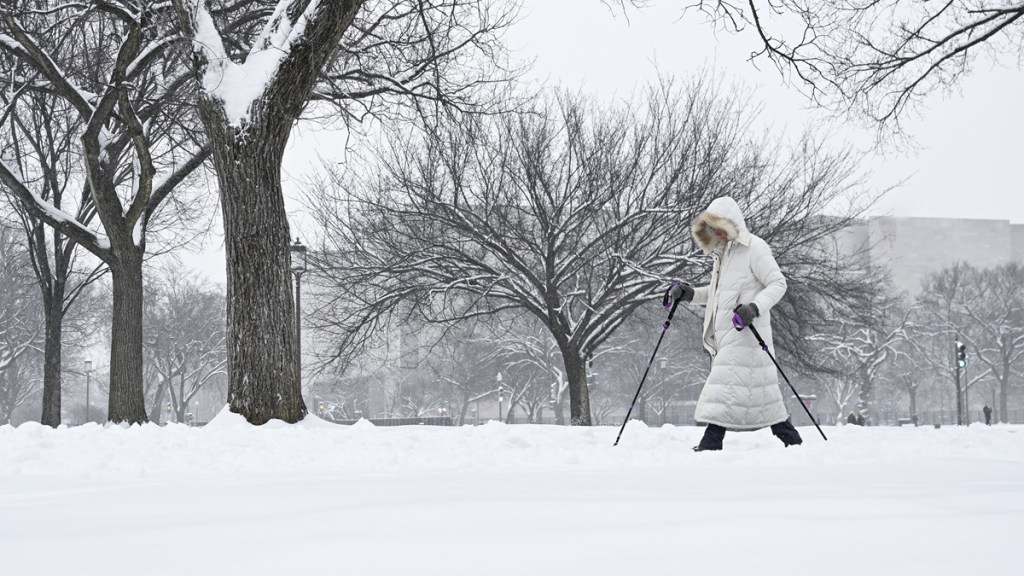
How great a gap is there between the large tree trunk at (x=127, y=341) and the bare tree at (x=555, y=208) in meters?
5.16

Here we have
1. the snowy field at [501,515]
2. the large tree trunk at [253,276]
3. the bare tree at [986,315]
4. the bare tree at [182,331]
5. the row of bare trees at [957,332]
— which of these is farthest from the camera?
the bare tree at [986,315]

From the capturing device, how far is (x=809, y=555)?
7.22 feet

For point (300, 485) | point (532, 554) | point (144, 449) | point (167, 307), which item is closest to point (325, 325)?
point (144, 449)

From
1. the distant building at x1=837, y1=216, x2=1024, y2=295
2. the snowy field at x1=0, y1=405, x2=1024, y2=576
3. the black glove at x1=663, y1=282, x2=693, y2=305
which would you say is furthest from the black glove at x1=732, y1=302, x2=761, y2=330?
the distant building at x1=837, y1=216, x2=1024, y2=295

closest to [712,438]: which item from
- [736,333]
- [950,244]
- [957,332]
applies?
[736,333]

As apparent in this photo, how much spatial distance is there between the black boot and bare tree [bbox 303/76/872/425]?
11.3m

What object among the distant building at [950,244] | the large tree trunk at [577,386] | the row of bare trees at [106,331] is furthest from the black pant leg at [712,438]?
the distant building at [950,244]

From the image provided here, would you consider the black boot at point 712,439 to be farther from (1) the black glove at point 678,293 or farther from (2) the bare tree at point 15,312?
(2) the bare tree at point 15,312

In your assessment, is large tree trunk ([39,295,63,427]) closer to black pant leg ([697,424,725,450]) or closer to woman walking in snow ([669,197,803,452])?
woman walking in snow ([669,197,803,452])

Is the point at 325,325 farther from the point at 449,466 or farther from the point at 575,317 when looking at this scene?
the point at 449,466

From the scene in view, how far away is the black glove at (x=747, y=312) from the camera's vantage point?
6105 millimetres

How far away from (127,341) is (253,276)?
7114 mm

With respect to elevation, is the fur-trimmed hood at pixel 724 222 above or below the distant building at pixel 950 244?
below

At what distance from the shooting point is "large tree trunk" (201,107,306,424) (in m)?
7.66
